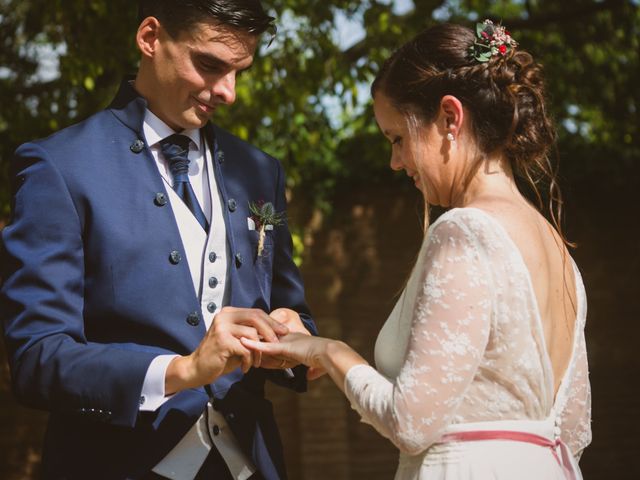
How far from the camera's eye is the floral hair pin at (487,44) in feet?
8.35

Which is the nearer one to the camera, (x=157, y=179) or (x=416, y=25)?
(x=157, y=179)

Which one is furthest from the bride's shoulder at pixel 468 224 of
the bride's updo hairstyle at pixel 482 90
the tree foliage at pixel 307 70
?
the tree foliage at pixel 307 70

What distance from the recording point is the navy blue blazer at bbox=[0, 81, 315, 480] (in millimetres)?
2307

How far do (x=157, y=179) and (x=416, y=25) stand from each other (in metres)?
4.46

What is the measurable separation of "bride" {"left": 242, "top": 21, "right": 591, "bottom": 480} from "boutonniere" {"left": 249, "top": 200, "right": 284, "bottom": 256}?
402 millimetres

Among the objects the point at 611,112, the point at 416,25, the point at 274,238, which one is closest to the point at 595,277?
the point at 611,112

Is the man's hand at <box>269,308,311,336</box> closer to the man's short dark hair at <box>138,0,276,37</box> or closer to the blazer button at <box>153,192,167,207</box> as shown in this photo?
the blazer button at <box>153,192,167,207</box>

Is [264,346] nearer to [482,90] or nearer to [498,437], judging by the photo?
[498,437]

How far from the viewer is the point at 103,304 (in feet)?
7.91

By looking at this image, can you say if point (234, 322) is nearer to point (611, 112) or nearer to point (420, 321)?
point (420, 321)

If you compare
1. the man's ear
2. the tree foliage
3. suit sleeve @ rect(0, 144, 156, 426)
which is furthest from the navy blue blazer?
the tree foliage

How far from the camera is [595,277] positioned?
858cm

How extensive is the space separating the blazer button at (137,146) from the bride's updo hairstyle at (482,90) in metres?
0.74

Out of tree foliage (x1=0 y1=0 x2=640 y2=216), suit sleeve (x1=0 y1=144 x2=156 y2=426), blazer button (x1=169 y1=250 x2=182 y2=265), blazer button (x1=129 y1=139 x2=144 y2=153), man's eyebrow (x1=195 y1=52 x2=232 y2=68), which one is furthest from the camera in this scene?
tree foliage (x1=0 y1=0 x2=640 y2=216)
